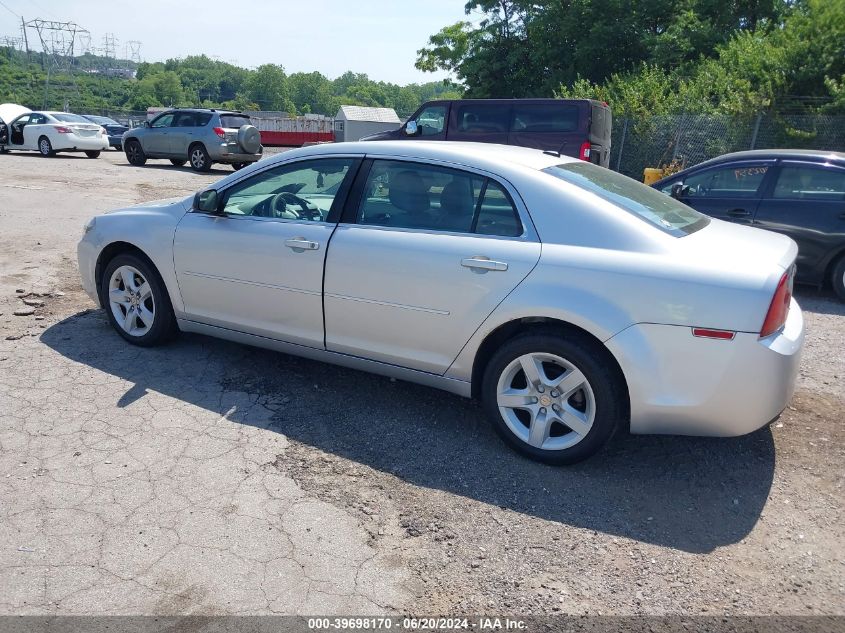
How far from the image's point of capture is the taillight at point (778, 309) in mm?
3045

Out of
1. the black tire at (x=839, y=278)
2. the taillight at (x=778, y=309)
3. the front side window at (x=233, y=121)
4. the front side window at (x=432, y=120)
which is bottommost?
the black tire at (x=839, y=278)

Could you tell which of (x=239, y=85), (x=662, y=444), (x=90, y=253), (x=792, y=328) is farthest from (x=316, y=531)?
(x=239, y=85)

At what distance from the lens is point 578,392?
11.2 feet

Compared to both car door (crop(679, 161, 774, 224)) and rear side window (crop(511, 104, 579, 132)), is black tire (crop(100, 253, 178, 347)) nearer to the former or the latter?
car door (crop(679, 161, 774, 224))

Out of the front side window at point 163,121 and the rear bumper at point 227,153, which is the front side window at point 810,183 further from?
the front side window at point 163,121

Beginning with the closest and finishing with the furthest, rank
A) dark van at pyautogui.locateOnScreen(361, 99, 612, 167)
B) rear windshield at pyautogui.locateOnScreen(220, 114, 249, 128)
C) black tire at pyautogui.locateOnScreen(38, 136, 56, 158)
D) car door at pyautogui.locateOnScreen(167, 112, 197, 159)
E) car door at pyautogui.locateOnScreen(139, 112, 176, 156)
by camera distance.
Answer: dark van at pyautogui.locateOnScreen(361, 99, 612, 167) < rear windshield at pyautogui.locateOnScreen(220, 114, 249, 128) < car door at pyautogui.locateOnScreen(167, 112, 197, 159) < car door at pyautogui.locateOnScreen(139, 112, 176, 156) < black tire at pyautogui.locateOnScreen(38, 136, 56, 158)

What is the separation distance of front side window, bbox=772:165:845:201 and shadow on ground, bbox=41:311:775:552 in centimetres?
449

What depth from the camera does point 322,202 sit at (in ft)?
13.9

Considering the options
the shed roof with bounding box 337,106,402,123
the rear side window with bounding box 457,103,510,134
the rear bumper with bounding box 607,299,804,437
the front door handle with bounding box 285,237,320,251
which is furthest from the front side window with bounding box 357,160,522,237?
the shed roof with bounding box 337,106,402,123

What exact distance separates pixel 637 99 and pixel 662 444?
16312 millimetres

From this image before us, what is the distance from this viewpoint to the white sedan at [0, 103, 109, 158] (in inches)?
830

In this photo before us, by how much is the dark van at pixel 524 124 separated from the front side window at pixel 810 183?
4.82m

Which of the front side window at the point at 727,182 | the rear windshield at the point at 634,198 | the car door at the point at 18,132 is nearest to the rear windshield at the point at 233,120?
the car door at the point at 18,132

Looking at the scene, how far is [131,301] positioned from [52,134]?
64.9 feet
